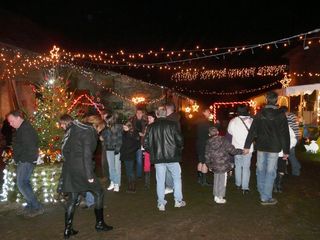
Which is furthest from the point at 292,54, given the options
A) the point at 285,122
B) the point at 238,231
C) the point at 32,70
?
the point at 238,231

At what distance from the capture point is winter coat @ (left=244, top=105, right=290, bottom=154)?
7230 millimetres

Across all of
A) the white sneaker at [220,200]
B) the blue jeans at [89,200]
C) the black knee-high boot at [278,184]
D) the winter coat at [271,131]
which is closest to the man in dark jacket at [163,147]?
the white sneaker at [220,200]

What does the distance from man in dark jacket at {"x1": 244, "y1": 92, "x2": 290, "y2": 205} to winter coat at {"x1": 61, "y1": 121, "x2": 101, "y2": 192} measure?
3.27m

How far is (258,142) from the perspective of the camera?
7414 mm

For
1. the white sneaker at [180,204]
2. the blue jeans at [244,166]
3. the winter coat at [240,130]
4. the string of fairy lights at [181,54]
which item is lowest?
the white sneaker at [180,204]

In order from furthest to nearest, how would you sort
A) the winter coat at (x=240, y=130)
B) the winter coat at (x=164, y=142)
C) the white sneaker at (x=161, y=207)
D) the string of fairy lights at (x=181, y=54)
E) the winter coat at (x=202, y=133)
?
the string of fairy lights at (x=181, y=54)
the winter coat at (x=202, y=133)
the winter coat at (x=240, y=130)
the white sneaker at (x=161, y=207)
the winter coat at (x=164, y=142)

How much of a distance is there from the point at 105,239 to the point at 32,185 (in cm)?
270

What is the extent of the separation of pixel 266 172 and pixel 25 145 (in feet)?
14.7

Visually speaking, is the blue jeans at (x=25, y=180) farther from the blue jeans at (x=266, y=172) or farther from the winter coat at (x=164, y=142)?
the blue jeans at (x=266, y=172)

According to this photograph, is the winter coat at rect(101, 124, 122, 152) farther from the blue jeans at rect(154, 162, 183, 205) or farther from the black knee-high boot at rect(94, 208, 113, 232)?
the black knee-high boot at rect(94, 208, 113, 232)

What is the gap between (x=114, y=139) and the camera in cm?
856

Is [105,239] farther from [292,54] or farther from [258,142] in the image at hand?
[292,54]

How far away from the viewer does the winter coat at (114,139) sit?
8578 millimetres

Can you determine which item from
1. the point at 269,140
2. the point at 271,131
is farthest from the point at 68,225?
the point at 271,131
